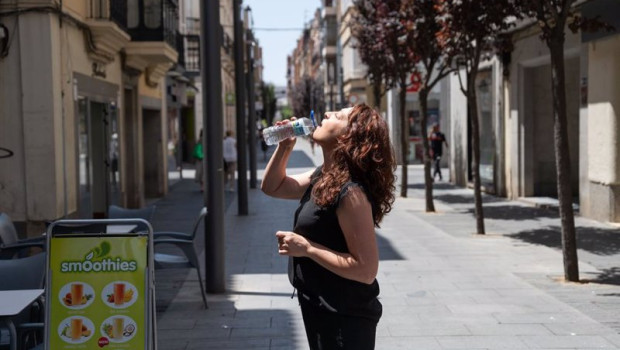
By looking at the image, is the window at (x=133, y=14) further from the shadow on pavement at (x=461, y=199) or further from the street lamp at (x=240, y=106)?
the shadow on pavement at (x=461, y=199)

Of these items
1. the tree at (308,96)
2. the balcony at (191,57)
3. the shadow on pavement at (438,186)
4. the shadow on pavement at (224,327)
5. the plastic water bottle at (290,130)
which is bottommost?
the shadow on pavement at (224,327)

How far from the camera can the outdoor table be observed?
4.25m

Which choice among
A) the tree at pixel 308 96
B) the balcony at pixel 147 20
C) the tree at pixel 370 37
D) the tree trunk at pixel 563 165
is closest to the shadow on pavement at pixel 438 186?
the tree at pixel 370 37

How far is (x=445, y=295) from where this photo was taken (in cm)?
842

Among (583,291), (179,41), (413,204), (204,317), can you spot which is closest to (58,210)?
(204,317)

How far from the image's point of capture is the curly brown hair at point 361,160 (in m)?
3.41

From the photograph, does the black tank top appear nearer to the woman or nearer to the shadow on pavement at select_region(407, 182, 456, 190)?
the woman

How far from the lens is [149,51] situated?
18172 millimetres

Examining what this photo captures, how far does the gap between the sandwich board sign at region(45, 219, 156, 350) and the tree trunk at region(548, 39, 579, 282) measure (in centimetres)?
565

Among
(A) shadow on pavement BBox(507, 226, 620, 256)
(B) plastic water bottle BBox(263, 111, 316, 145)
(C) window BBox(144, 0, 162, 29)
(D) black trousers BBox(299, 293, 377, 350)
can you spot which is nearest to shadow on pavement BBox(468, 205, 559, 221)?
(A) shadow on pavement BBox(507, 226, 620, 256)

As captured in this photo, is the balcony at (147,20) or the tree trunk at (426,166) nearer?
the tree trunk at (426,166)

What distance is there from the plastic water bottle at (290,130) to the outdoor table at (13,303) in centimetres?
161

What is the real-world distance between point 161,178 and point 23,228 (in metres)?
10.6

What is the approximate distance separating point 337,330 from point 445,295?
514 cm
